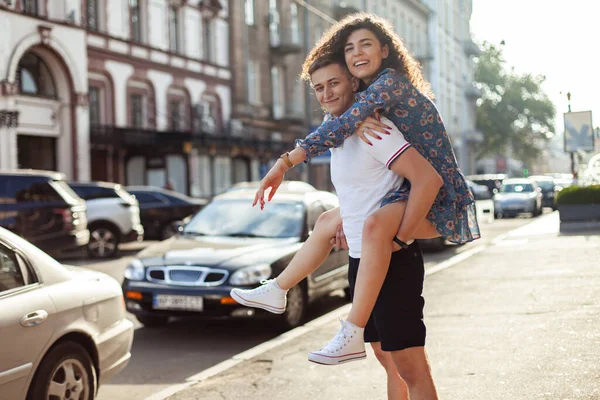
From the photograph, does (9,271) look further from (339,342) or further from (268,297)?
(339,342)

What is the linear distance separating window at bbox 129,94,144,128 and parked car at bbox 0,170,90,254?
16.7 meters

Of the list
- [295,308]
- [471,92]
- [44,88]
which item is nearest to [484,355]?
[295,308]

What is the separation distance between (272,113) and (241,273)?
3479 cm

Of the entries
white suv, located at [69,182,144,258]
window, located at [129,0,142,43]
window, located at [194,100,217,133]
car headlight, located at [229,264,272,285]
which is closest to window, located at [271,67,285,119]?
window, located at [194,100,217,133]

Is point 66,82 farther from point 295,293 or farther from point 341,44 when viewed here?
point 341,44

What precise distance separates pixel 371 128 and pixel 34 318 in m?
2.48

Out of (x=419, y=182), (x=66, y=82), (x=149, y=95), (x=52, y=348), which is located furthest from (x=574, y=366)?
(x=149, y=95)

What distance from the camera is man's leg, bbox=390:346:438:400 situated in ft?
11.4

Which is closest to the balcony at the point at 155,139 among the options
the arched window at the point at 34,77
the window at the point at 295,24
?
the arched window at the point at 34,77

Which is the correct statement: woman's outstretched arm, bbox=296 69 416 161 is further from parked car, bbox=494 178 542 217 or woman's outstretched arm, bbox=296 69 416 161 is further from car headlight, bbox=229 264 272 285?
parked car, bbox=494 178 542 217

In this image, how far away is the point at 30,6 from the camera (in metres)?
27.2

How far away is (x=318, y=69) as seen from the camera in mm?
→ 3668

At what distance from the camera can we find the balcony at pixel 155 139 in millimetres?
30250

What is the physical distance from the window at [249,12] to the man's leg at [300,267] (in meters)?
38.4
